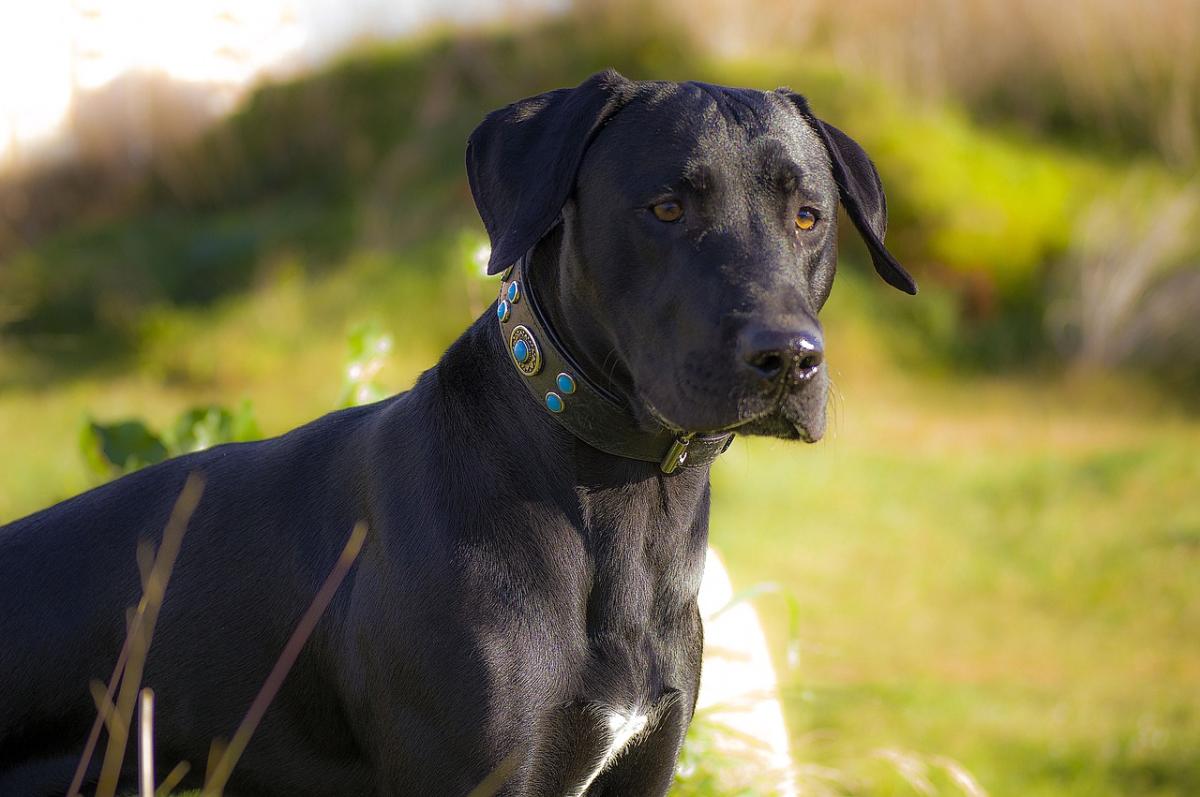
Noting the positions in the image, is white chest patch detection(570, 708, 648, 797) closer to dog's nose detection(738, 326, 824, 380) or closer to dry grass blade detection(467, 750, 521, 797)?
dry grass blade detection(467, 750, 521, 797)

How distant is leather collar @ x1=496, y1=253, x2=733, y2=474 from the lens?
2.29 meters

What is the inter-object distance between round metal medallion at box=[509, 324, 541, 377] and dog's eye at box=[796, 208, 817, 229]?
535mm

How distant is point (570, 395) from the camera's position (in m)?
2.29

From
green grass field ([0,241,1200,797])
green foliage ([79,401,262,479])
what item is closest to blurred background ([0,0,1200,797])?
green grass field ([0,241,1200,797])

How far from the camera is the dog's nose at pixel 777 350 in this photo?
79.7 inches

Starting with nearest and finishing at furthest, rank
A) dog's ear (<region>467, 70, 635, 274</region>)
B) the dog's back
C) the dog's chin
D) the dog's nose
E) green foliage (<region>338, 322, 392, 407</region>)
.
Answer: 1. the dog's nose
2. the dog's chin
3. dog's ear (<region>467, 70, 635, 274</region>)
4. the dog's back
5. green foliage (<region>338, 322, 392, 407</region>)

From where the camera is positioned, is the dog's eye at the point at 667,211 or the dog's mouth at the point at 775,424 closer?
the dog's mouth at the point at 775,424

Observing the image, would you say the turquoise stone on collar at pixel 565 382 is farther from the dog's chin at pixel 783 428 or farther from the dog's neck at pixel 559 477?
the dog's chin at pixel 783 428

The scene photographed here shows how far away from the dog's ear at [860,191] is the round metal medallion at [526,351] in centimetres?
69

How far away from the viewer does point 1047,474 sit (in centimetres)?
743

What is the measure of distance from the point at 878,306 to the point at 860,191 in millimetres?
6618

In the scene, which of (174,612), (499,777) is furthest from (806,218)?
(174,612)

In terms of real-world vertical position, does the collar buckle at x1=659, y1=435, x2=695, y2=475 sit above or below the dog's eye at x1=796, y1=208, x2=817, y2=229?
below

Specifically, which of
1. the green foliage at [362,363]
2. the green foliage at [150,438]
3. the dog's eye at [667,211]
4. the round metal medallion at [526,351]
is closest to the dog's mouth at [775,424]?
the round metal medallion at [526,351]
